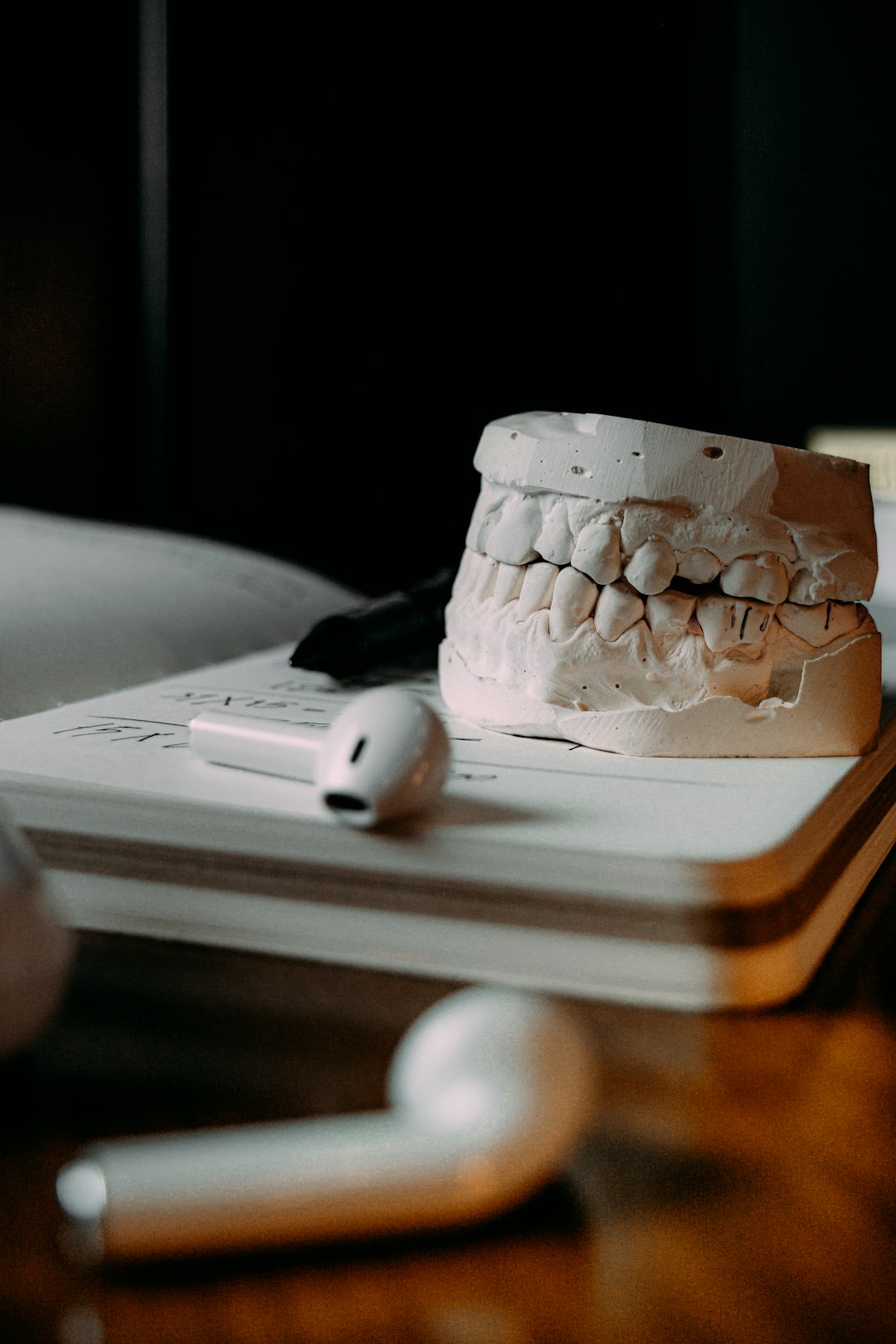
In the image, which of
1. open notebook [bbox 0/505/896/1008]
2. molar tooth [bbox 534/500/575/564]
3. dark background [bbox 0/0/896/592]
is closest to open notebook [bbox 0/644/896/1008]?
open notebook [bbox 0/505/896/1008]

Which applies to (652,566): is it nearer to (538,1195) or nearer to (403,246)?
(538,1195)

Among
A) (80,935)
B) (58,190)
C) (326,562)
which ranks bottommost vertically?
(326,562)

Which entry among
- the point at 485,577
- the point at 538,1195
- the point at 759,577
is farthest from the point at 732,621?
the point at 538,1195

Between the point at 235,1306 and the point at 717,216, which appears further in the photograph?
the point at 717,216

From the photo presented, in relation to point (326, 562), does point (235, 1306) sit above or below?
above

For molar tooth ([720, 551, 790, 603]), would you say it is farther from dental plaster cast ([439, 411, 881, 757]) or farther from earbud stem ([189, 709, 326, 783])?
earbud stem ([189, 709, 326, 783])

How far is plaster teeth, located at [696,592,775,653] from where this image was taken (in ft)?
1.85

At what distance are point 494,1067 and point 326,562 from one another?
1.37 m

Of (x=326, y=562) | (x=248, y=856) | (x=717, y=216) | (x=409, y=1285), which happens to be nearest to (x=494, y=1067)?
(x=409, y=1285)

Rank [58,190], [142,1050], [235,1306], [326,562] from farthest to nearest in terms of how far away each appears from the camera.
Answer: [326,562]
[58,190]
[142,1050]
[235,1306]

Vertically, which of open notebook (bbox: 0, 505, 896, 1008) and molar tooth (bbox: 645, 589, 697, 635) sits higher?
molar tooth (bbox: 645, 589, 697, 635)

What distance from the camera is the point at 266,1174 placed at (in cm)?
29

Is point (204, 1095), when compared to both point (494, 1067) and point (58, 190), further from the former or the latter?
point (58, 190)

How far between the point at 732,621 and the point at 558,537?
0.29 ft
